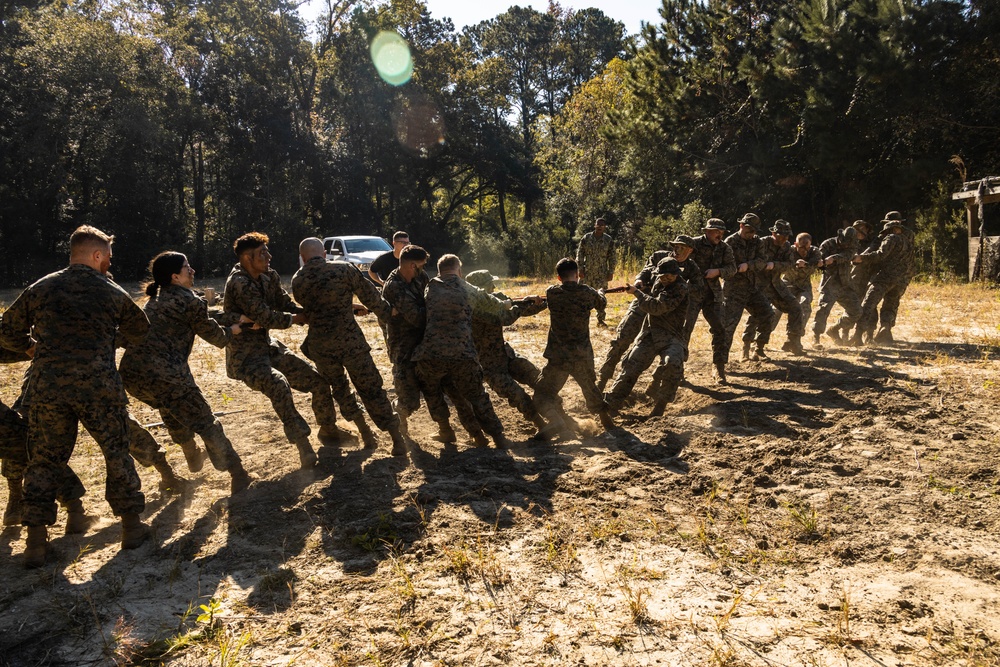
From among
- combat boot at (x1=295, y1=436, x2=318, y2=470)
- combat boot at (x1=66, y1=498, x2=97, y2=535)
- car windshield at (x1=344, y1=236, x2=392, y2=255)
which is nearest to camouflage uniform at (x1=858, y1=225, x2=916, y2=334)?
combat boot at (x1=295, y1=436, x2=318, y2=470)

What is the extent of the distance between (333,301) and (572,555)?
3.02m

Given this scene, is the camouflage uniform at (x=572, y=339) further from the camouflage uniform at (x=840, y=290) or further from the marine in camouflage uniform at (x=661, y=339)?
the camouflage uniform at (x=840, y=290)

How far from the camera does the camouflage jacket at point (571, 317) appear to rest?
6578 mm

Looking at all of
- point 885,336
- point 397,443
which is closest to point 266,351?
point 397,443

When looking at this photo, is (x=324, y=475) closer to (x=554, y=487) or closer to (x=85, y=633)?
(x=554, y=487)

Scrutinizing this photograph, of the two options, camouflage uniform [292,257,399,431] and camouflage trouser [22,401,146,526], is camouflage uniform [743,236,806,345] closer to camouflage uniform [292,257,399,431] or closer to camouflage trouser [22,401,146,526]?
camouflage uniform [292,257,399,431]

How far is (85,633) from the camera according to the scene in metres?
3.51

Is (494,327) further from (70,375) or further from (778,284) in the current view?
(778,284)

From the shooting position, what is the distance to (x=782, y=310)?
379 inches

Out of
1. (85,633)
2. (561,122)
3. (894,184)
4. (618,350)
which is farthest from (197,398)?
(561,122)

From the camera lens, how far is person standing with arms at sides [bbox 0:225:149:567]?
13.9ft

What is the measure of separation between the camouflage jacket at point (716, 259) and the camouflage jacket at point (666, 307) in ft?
4.64

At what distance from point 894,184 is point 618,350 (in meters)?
14.9

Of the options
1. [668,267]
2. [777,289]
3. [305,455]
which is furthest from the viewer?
[777,289]
